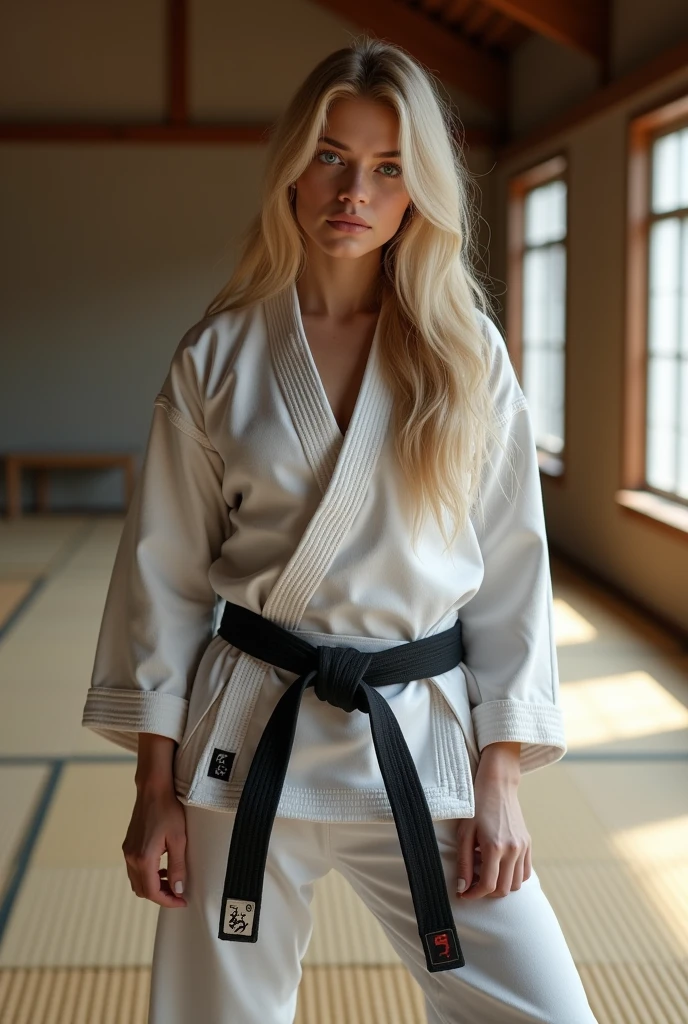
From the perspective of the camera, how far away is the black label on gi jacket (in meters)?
1.20

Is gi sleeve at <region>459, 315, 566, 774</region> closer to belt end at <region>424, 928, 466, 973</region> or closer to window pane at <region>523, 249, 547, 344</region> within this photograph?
belt end at <region>424, 928, 466, 973</region>

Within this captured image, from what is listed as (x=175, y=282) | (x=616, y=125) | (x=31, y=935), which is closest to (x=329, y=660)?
(x=31, y=935)

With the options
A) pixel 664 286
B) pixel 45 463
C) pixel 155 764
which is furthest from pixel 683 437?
pixel 45 463

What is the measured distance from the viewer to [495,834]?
1167 mm

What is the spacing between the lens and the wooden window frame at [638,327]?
16.4 ft

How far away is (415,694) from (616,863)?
1.56m

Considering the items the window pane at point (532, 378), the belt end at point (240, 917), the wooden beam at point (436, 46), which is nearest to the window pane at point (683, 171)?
the window pane at point (532, 378)

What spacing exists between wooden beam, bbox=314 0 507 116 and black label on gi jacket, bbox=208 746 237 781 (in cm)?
748

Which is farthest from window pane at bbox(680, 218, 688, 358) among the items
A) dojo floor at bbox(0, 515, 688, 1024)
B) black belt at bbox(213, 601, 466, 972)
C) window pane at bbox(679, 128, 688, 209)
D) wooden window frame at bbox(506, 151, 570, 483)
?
black belt at bbox(213, 601, 466, 972)

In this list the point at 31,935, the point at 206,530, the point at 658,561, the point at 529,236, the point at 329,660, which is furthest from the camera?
the point at 529,236

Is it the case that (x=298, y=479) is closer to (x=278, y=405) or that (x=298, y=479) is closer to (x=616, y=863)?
(x=278, y=405)

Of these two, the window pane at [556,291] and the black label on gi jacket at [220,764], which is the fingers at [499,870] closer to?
the black label on gi jacket at [220,764]

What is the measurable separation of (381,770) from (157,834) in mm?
257

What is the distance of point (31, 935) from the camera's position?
86.8 inches
